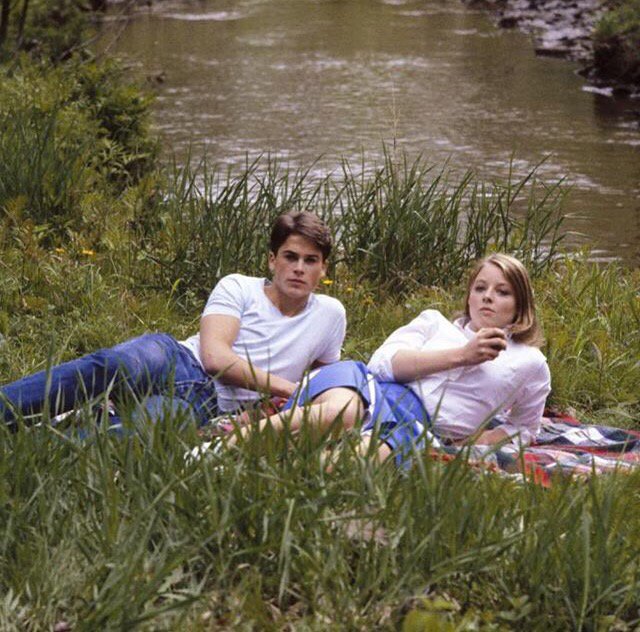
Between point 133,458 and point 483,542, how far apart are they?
819 millimetres

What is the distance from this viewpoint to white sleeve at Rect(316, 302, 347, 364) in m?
4.48

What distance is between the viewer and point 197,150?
505 inches

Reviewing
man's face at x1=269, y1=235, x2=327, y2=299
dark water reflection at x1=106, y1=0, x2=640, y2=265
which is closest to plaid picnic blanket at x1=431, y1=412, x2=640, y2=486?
man's face at x1=269, y1=235, x2=327, y2=299

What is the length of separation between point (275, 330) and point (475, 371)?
722 millimetres

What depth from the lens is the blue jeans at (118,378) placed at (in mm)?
3834

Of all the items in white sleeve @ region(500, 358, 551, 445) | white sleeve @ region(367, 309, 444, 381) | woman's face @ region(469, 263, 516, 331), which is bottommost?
white sleeve @ region(500, 358, 551, 445)

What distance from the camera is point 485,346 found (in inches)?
157

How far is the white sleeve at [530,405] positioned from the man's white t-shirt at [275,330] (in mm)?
693

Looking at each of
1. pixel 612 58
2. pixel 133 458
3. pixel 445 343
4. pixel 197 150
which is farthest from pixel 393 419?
pixel 612 58

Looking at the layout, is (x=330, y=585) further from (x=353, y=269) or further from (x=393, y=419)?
(x=353, y=269)

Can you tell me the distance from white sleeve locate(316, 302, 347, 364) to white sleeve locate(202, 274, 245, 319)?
1.07ft

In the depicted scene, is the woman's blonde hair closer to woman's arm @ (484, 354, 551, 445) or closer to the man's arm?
woman's arm @ (484, 354, 551, 445)

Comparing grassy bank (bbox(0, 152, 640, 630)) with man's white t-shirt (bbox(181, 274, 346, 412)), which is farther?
man's white t-shirt (bbox(181, 274, 346, 412))

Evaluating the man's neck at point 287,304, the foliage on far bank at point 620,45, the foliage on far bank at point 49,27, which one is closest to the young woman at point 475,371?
the man's neck at point 287,304
